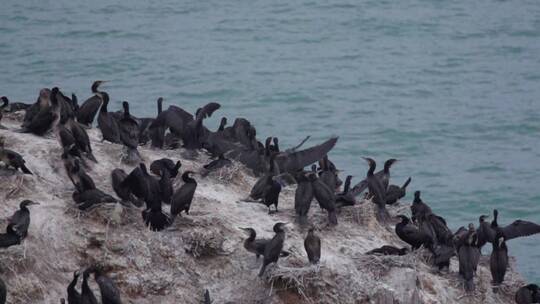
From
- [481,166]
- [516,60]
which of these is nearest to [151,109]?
[481,166]

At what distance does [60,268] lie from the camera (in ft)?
43.1

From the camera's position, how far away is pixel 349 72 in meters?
40.8

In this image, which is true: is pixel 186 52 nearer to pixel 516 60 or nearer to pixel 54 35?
pixel 54 35

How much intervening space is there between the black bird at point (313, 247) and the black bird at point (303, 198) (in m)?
A: 0.91

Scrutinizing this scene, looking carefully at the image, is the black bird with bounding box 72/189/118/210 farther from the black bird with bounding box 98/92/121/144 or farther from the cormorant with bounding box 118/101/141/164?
the black bird with bounding box 98/92/121/144

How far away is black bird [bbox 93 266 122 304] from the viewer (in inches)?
497

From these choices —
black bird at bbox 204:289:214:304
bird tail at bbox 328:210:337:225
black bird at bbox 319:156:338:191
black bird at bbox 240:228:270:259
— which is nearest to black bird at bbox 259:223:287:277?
black bird at bbox 240:228:270:259

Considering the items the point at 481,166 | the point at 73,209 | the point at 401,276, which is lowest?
the point at 481,166

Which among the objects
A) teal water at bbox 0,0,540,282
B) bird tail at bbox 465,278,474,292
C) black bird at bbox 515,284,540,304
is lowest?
teal water at bbox 0,0,540,282

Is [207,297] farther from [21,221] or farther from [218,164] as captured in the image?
[218,164]

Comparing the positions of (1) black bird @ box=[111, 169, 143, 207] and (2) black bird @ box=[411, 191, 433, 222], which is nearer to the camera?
(1) black bird @ box=[111, 169, 143, 207]

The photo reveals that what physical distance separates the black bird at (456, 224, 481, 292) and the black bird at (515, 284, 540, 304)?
1.74ft

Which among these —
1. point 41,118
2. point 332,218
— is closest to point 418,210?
point 332,218

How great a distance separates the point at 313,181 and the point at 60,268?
3.01m
